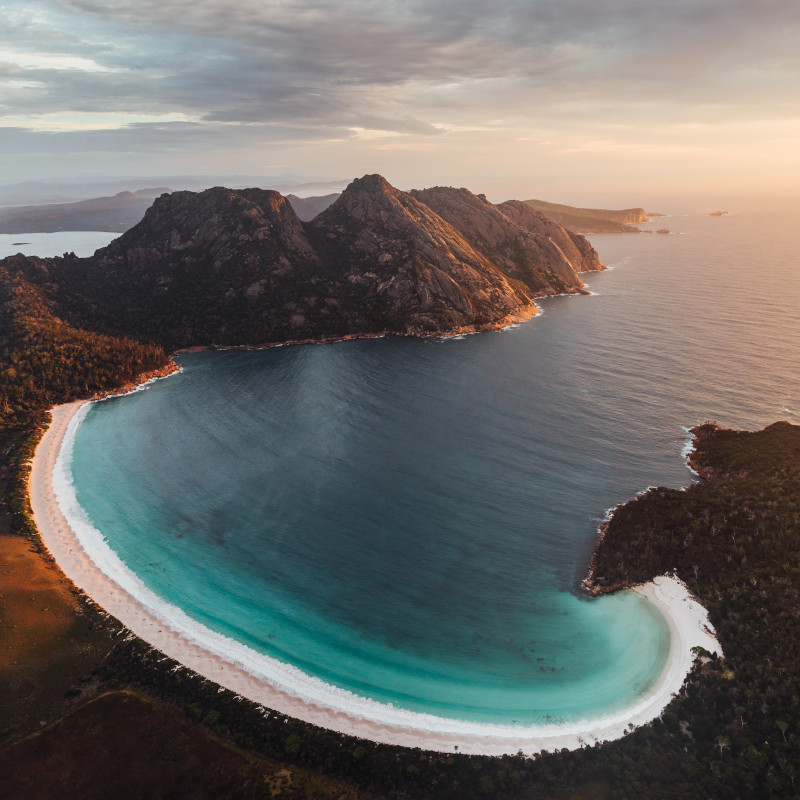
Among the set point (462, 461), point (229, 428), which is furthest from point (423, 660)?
point (229, 428)

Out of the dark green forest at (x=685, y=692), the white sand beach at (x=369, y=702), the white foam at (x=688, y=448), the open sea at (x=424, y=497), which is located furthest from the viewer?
the white foam at (x=688, y=448)

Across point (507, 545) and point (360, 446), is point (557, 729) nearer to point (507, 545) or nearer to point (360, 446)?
point (507, 545)

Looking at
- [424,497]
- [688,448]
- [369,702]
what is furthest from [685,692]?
[688,448]

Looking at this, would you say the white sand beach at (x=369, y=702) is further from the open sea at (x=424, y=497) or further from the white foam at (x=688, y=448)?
the white foam at (x=688, y=448)

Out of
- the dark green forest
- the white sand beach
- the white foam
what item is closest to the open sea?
the white foam

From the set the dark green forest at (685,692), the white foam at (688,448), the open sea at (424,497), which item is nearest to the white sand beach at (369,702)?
the dark green forest at (685,692)
